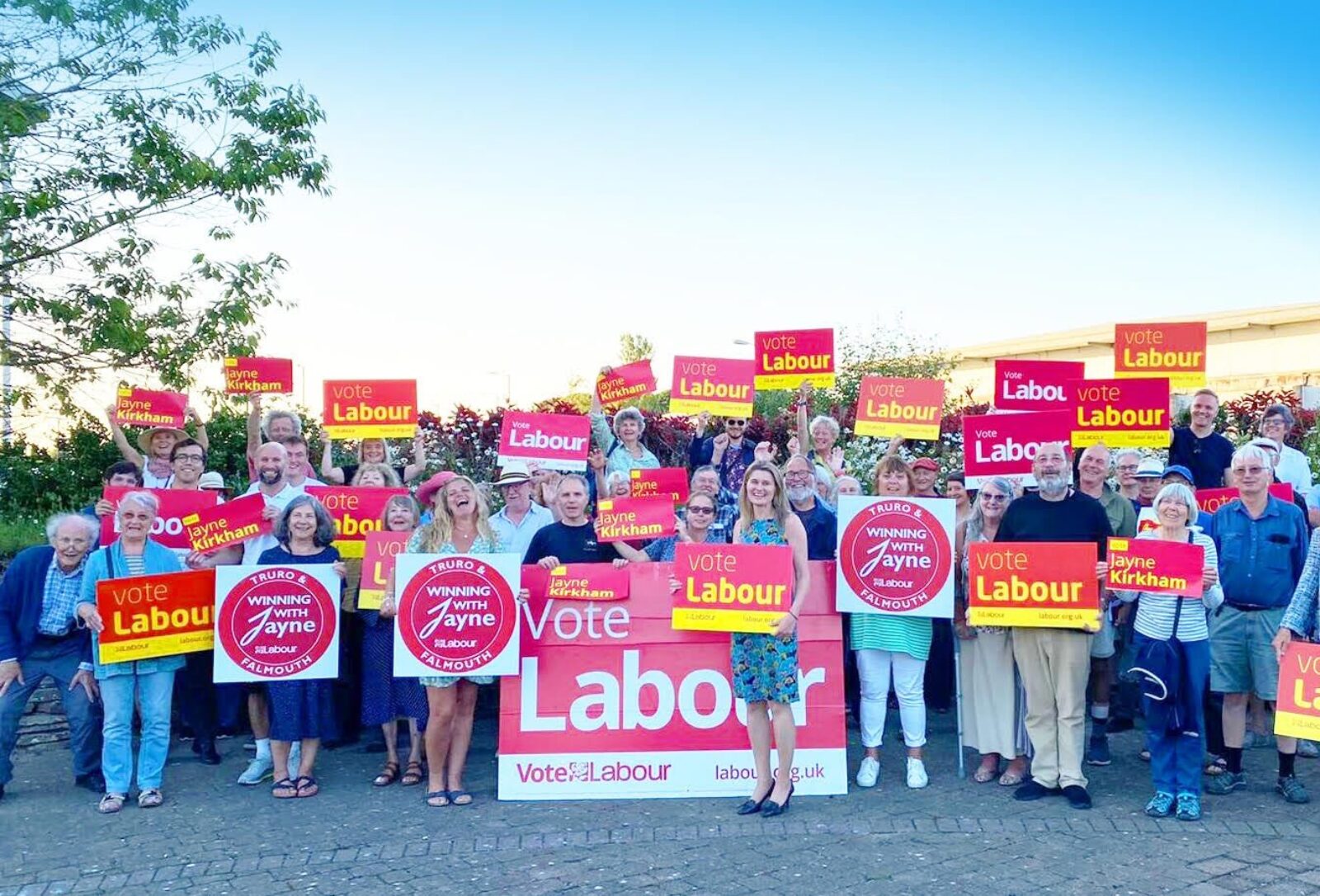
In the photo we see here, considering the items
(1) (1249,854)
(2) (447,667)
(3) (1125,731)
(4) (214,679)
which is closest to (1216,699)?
(3) (1125,731)

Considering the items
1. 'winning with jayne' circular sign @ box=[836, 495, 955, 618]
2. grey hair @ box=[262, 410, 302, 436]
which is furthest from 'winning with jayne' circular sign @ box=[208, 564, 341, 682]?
'winning with jayne' circular sign @ box=[836, 495, 955, 618]

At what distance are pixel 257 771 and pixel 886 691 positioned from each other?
415 centimetres

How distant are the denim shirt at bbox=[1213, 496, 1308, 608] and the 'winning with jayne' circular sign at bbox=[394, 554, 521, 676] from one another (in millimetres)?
4492

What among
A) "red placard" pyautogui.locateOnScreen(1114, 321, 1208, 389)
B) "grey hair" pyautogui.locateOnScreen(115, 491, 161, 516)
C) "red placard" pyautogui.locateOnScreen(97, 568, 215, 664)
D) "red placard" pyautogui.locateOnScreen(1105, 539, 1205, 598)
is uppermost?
"red placard" pyautogui.locateOnScreen(1114, 321, 1208, 389)

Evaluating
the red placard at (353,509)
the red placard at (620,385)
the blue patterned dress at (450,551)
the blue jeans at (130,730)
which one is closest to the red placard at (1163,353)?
the red placard at (620,385)

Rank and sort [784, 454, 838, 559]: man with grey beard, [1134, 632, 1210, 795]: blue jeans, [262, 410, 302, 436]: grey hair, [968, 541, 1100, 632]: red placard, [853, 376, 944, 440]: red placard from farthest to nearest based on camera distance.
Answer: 1. [853, 376, 944, 440]: red placard
2. [262, 410, 302, 436]: grey hair
3. [784, 454, 838, 559]: man with grey beard
4. [968, 541, 1100, 632]: red placard
5. [1134, 632, 1210, 795]: blue jeans

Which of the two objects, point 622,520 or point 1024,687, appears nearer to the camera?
point 1024,687

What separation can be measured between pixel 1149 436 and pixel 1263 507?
193 cm

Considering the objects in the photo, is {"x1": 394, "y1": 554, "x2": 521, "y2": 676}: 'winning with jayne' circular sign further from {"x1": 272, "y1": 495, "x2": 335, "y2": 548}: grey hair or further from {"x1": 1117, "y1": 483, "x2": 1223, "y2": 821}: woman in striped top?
{"x1": 1117, "y1": 483, "x2": 1223, "y2": 821}: woman in striped top

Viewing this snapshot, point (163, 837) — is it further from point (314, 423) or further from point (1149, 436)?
point (314, 423)

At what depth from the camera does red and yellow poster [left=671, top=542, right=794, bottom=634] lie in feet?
22.3

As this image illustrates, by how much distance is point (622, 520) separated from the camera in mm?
8141

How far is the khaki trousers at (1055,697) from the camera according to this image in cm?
698

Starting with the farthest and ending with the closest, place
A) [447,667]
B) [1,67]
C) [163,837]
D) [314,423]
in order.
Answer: [314,423], [1,67], [447,667], [163,837]
